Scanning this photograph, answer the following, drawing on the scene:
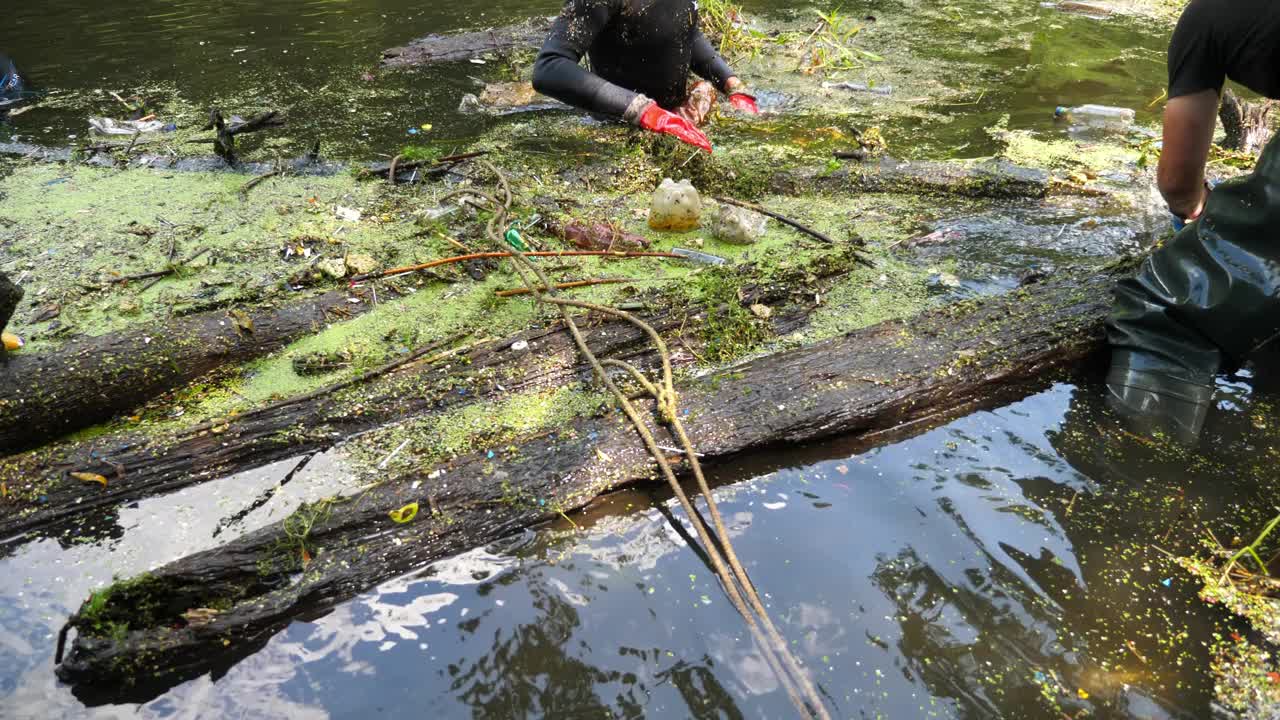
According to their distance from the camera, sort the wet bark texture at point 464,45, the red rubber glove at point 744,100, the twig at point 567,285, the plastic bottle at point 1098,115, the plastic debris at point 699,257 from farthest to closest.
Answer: the wet bark texture at point 464,45 → the plastic bottle at point 1098,115 → the red rubber glove at point 744,100 → the plastic debris at point 699,257 → the twig at point 567,285

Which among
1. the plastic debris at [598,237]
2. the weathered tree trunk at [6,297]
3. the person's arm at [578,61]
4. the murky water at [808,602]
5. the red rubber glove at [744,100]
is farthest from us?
the red rubber glove at [744,100]

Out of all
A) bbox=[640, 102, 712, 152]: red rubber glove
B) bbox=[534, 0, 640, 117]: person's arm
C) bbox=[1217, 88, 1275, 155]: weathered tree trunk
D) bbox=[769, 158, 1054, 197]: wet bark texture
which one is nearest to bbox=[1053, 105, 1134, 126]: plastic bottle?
bbox=[1217, 88, 1275, 155]: weathered tree trunk

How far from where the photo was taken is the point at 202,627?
5.61 feet

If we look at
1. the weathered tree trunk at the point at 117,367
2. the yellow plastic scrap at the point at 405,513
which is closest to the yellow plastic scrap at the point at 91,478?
the weathered tree trunk at the point at 117,367

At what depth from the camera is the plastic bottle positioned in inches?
197

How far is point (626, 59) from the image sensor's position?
4.09 metres

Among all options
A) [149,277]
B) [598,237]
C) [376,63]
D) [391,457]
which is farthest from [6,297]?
[376,63]

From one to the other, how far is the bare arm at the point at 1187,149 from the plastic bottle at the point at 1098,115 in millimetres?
2782

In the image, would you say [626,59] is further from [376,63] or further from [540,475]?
[376,63]

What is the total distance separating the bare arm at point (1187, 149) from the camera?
91.1 inches

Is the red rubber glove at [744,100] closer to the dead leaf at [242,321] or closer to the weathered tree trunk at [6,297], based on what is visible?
the dead leaf at [242,321]

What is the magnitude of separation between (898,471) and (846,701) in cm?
84

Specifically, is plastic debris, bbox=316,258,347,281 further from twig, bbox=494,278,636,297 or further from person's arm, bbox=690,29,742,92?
person's arm, bbox=690,29,742,92

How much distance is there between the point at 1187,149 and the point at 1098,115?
3184 mm
